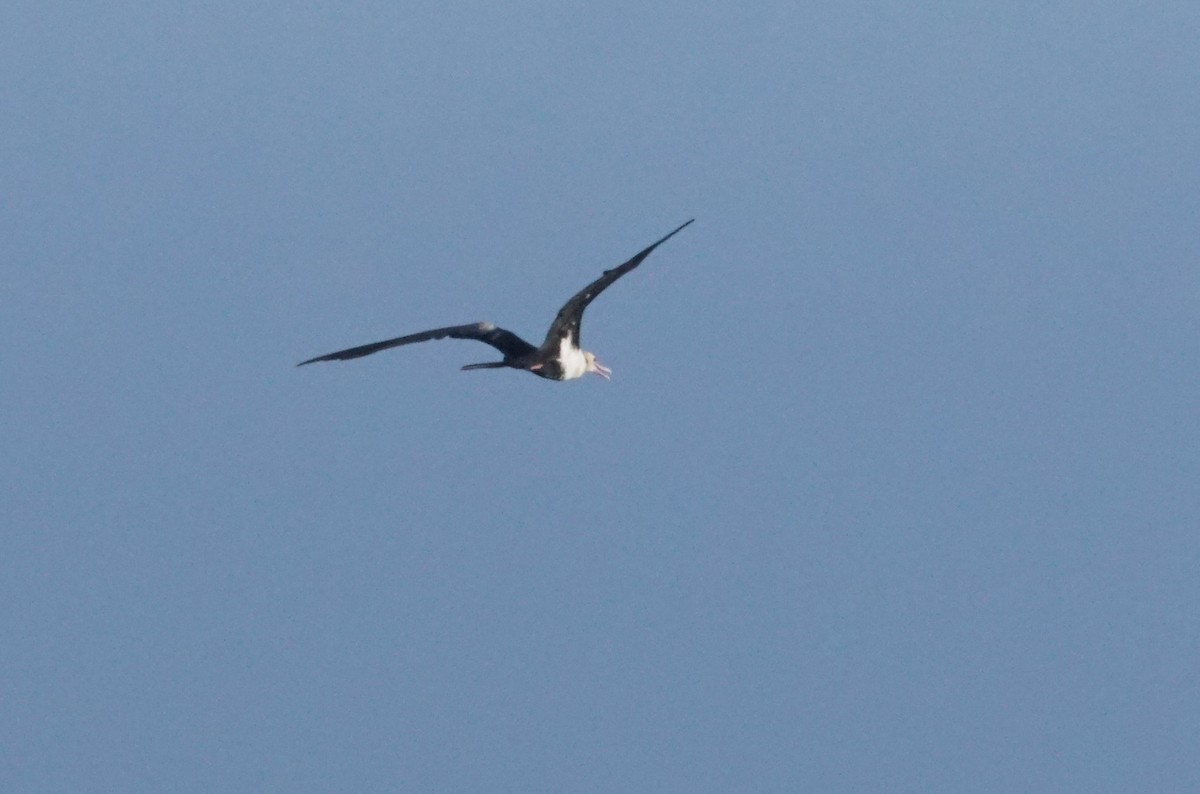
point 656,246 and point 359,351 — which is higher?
point 656,246

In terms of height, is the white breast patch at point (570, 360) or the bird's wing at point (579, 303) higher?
the bird's wing at point (579, 303)

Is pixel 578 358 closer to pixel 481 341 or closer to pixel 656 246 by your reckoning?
pixel 481 341

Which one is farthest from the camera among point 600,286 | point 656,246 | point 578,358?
point 578,358

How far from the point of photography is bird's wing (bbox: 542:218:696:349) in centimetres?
2467

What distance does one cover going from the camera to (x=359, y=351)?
24797mm

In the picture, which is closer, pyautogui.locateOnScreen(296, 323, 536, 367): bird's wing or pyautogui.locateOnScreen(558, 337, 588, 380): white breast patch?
pyautogui.locateOnScreen(296, 323, 536, 367): bird's wing

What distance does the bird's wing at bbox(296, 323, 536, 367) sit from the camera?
974 inches

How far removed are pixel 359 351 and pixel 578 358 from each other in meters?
5.69

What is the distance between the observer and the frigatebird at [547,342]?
24.8 meters

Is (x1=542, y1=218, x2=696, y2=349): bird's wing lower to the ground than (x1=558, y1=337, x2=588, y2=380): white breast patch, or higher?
higher

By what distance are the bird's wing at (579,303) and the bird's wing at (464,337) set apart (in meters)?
0.52

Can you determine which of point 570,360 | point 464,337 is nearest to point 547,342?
point 570,360

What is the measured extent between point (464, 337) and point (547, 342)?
2.02 m

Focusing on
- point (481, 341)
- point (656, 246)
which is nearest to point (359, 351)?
point (481, 341)
